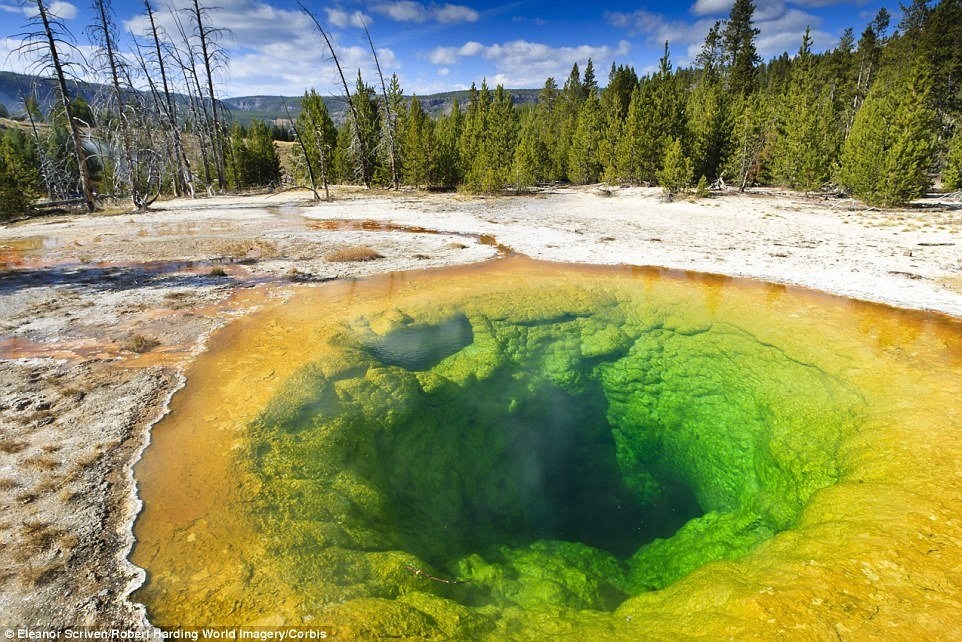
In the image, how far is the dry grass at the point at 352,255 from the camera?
13.9 metres

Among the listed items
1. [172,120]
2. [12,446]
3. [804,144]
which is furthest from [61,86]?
[804,144]

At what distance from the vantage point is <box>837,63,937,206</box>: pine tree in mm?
21078

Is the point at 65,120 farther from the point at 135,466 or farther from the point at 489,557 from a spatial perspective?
the point at 489,557

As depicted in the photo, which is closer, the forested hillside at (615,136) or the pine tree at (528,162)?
the forested hillside at (615,136)

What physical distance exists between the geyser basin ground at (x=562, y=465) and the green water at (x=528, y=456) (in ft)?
0.14

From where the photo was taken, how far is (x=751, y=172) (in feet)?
112

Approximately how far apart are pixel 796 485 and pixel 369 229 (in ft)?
58.4

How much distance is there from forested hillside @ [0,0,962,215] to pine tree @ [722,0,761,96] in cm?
14

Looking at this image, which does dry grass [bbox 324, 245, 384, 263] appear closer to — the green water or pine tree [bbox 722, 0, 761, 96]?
the green water

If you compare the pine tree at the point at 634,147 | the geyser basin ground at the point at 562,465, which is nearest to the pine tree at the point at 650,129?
the pine tree at the point at 634,147

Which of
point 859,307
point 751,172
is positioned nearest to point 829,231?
point 859,307

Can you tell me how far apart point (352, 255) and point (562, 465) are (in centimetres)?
920

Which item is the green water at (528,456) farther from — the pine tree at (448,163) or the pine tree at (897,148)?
the pine tree at (448,163)

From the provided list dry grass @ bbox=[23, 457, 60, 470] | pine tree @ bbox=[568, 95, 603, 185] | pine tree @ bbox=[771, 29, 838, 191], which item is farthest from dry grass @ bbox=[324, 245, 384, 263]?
pine tree @ bbox=[568, 95, 603, 185]
